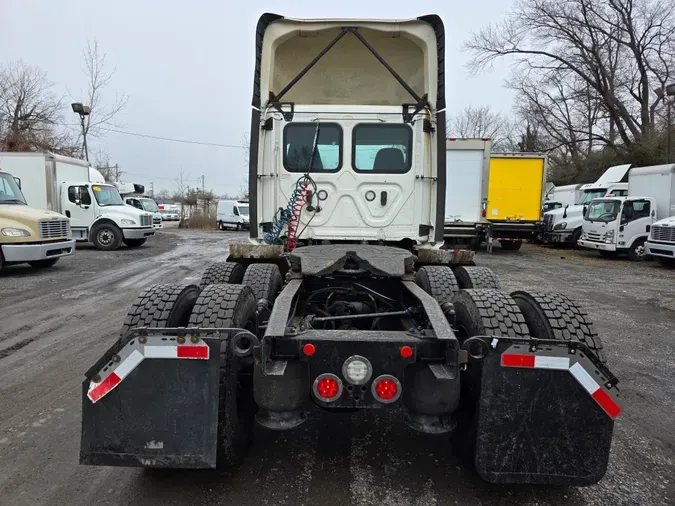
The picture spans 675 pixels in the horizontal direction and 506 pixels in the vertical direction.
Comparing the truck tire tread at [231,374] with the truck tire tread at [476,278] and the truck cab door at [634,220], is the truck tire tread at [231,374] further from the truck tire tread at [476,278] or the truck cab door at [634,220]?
the truck cab door at [634,220]

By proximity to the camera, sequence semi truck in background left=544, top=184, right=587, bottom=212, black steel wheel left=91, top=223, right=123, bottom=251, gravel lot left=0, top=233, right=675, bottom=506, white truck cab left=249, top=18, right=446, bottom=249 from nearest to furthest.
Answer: gravel lot left=0, top=233, right=675, bottom=506 → white truck cab left=249, top=18, right=446, bottom=249 → black steel wheel left=91, top=223, right=123, bottom=251 → semi truck in background left=544, top=184, right=587, bottom=212

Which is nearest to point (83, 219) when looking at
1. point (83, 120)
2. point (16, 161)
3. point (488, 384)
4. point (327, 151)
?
point (16, 161)

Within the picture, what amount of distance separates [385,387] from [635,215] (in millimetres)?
16311

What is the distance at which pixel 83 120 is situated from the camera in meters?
22.2

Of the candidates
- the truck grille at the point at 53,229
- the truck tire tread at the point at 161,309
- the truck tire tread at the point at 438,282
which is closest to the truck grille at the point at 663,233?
the truck tire tread at the point at 438,282

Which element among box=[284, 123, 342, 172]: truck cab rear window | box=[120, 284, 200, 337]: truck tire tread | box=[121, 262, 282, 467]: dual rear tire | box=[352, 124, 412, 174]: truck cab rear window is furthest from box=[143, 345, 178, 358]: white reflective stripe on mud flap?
box=[352, 124, 412, 174]: truck cab rear window

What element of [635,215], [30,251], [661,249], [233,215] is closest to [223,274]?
[30,251]

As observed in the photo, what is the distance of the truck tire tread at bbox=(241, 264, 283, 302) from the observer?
4.18 metres

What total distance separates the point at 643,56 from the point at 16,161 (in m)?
33.5

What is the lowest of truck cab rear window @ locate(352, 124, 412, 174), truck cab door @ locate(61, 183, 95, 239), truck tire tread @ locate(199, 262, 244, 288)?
truck tire tread @ locate(199, 262, 244, 288)

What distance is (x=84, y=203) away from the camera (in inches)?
653

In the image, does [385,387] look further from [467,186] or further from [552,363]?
[467,186]

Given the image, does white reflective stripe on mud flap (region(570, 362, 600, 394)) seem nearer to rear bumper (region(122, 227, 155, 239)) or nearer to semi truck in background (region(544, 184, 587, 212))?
rear bumper (region(122, 227, 155, 239))

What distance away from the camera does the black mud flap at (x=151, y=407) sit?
2336 millimetres
